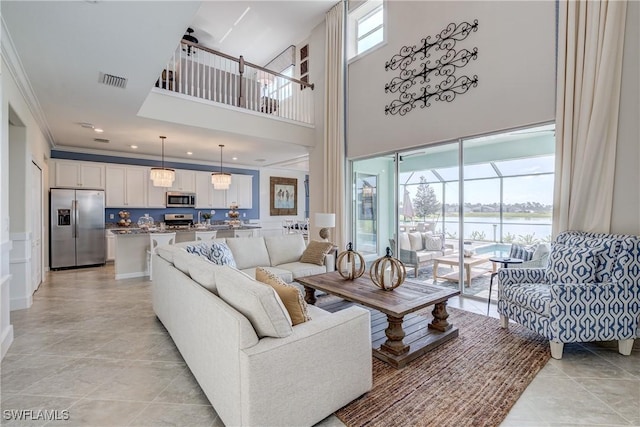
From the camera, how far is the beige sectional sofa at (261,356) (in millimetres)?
1454

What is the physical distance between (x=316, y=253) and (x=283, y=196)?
5.90 metres

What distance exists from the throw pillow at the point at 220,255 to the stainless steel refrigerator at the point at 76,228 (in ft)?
14.4

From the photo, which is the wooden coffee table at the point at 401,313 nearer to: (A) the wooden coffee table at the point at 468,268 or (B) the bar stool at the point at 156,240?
(A) the wooden coffee table at the point at 468,268

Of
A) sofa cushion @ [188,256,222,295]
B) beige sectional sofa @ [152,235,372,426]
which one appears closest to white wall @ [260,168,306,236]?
sofa cushion @ [188,256,222,295]

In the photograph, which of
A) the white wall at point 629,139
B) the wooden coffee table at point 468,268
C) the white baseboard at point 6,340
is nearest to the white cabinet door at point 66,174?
the white baseboard at point 6,340

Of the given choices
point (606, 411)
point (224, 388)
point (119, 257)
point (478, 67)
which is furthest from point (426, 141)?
point (119, 257)

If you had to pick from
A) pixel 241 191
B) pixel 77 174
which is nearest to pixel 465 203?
pixel 241 191

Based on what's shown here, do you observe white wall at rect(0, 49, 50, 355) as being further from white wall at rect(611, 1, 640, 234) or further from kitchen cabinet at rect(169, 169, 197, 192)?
white wall at rect(611, 1, 640, 234)

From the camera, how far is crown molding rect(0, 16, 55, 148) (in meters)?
2.45

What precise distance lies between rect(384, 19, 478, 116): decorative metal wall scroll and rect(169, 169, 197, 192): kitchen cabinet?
17.8 feet

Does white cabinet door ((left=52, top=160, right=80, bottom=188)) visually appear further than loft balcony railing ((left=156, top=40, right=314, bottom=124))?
Yes

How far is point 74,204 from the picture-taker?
6.11 metres

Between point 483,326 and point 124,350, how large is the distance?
11.5ft

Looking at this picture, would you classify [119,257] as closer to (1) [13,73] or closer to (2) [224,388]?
(1) [13,73]
